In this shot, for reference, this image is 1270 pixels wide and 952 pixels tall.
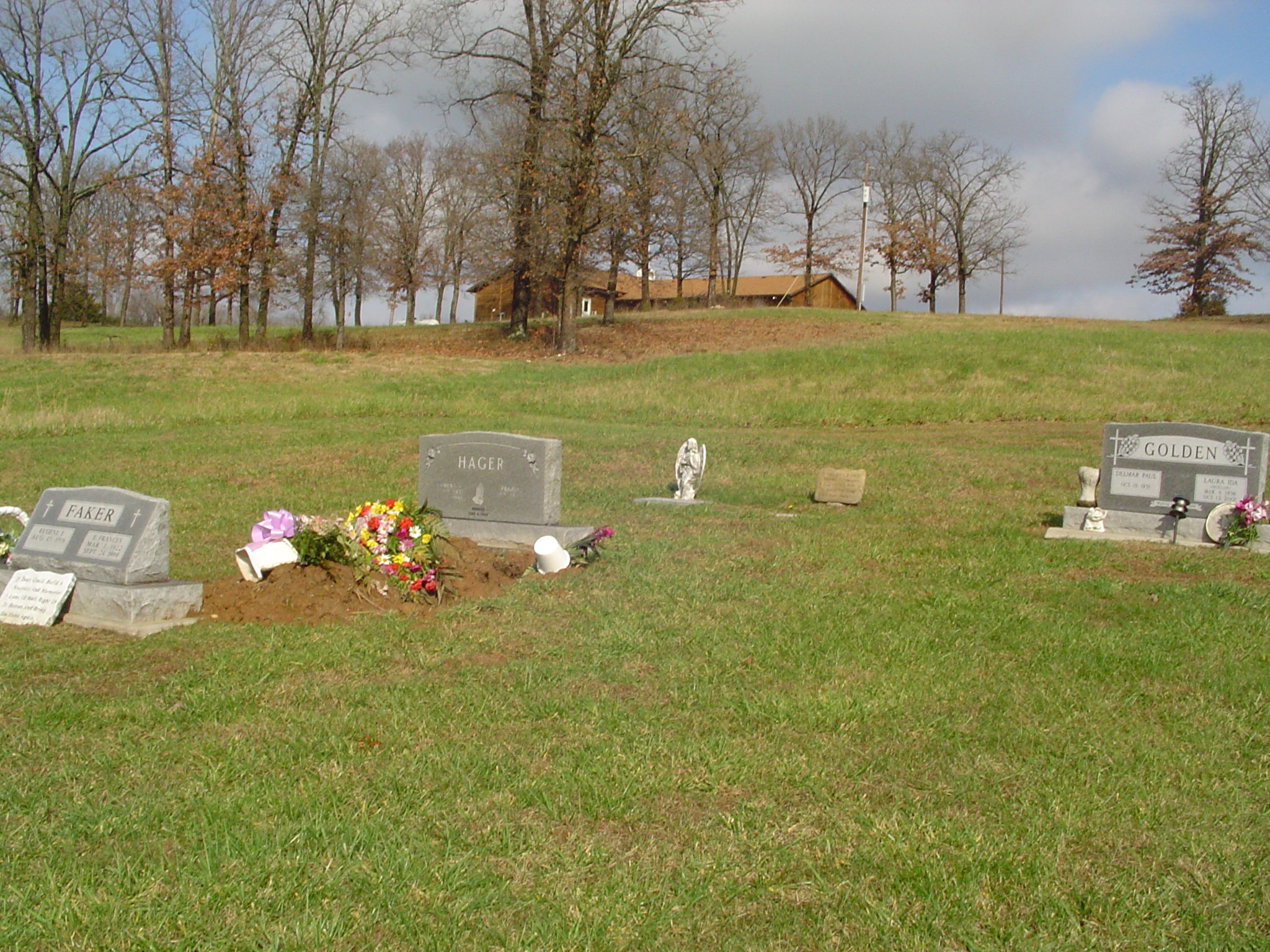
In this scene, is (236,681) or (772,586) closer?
(236,681)

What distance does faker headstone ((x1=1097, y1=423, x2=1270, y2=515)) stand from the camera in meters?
9.38

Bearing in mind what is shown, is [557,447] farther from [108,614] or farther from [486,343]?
[486,343]

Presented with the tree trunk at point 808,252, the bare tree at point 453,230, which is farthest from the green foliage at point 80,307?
the tree trunk at point 808,252

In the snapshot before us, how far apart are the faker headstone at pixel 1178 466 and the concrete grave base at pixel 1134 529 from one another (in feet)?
0.31

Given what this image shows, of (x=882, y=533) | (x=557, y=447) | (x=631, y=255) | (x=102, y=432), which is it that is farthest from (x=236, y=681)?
(x=631, y=255)

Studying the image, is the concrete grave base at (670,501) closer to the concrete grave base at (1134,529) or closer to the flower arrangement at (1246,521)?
the concrete grave base at (1134,529)

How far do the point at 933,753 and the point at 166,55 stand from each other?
39809 mm

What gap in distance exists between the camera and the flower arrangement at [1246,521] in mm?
8914

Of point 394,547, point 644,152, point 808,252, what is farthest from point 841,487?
point 808,252

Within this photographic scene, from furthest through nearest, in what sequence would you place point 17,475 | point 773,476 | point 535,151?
1. point 535,151
2. point 773,476
3. point 17,475

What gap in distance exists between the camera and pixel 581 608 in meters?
6.84

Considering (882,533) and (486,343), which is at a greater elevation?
(486,343)

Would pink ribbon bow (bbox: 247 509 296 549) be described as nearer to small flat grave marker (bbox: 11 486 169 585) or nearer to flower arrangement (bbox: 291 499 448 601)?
flower arrangement (bbox: 291 499 448 601)

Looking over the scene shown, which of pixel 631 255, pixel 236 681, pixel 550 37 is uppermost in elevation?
pixel 550 37
